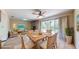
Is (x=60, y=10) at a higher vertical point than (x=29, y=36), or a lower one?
higher

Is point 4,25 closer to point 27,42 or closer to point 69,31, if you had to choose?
point 27,42

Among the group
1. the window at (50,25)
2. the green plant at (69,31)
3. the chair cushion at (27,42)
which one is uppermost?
the window at (50,25)

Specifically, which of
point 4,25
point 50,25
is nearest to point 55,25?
point 50,25

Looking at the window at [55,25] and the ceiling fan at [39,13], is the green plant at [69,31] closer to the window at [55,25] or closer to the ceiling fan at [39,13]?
the window at [55,25]

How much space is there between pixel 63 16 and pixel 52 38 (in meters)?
0.40

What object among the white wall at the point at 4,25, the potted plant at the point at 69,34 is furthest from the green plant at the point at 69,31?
the white wall at the point at 4,25

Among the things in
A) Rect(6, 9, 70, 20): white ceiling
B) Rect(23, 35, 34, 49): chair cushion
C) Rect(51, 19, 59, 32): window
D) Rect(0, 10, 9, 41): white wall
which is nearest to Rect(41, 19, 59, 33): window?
Rect(51, 19, 59, 32): window

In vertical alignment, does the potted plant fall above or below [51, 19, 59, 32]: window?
below

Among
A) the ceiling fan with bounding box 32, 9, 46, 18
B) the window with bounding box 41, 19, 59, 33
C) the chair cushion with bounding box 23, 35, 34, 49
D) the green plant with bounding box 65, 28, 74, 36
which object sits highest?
the ceiling fan with bounding box 32, 9, 46, 18

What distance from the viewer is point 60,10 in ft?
5.71

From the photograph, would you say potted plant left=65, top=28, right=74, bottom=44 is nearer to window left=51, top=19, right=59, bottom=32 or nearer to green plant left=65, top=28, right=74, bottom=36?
green plant left=65, top=28, right=74, bottom=36
